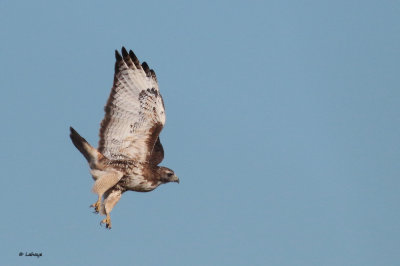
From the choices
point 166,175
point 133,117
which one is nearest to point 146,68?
point 133,117

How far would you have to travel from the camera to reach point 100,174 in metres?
14.0

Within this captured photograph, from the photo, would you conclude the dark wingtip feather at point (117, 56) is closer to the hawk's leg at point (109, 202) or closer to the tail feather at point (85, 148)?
the tail feather at point (85, 148)

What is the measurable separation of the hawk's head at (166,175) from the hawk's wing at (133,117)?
21cm

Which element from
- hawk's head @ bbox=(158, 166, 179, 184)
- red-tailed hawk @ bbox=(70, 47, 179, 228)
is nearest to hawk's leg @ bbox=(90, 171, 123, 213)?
red-tailed hawk @ bbox=(70, 47, 179, 228)

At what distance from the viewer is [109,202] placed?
46.5 ft

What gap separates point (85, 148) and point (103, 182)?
2.15 feet

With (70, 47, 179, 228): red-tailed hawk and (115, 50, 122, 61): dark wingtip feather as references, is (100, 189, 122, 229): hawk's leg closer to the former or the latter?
(70, 47, 179, 228): red-tailed hawk

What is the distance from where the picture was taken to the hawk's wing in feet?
47.8

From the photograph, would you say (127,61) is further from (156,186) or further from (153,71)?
(156,186)

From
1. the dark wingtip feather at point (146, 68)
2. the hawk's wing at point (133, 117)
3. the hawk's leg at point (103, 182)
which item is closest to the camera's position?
the hawk's leg at point (103, 182)

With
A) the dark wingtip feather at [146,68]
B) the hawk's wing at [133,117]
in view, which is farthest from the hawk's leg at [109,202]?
the dark wingtip feather at [146,68]

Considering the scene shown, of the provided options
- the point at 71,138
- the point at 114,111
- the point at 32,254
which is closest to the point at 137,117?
the point at 114,111

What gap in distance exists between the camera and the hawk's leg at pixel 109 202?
14.0 metres

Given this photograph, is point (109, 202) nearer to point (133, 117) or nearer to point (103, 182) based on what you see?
point (103, 182)
